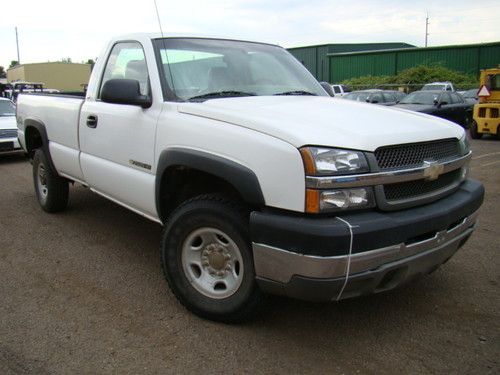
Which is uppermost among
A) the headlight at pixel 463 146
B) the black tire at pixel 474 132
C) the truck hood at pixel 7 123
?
the headlight at pixel 463 146

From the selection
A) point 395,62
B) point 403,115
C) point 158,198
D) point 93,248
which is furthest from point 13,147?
point 395,62

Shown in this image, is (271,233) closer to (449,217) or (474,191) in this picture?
(449,217)

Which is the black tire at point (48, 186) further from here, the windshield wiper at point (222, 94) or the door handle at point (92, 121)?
the windshield wiper at point (222, 94)

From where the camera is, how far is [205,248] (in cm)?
335

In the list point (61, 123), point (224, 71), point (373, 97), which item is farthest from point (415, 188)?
point (373, 97)

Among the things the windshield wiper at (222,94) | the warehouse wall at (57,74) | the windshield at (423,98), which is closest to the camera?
the windshield wiper at (222,94)

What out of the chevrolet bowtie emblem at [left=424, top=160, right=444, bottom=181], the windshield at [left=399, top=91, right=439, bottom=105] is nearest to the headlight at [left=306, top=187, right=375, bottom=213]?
the chevrolet bowtie emblem at [left=424, top=160, right=444, bottom=181]

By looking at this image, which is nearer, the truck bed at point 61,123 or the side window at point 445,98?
the truck bed at point 61,123

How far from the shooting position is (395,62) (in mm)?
42156

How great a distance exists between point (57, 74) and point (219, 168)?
190 feet

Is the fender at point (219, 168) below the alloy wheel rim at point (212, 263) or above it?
above

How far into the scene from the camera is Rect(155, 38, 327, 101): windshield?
3805mm

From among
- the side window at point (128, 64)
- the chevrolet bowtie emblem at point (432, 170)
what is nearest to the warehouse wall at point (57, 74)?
the side window at point (128, 64)

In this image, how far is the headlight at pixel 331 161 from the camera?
2.65 meters
